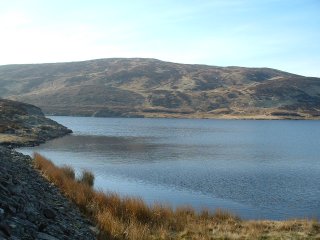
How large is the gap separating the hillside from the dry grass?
140 ft

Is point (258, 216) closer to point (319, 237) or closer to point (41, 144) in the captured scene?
point (319, 237)

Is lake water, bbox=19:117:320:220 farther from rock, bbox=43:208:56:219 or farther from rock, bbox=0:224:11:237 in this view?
rock, bbox=0:224:11:237

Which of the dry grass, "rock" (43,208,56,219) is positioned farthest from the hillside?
"rock" (43,208,56,219)

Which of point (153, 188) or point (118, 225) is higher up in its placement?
point (118, 225)

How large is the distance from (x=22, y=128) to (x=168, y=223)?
65186mm

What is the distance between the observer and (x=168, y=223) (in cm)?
2089

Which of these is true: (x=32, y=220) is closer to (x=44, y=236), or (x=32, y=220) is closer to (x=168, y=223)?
(x=44, y=236)

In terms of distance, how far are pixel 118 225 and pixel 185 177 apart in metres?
28.4

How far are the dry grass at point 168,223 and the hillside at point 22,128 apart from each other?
42821 millimetres

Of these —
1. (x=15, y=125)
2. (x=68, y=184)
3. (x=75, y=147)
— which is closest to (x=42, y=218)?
(x=68, y=184)

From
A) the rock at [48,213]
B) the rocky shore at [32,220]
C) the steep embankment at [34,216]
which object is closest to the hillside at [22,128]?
the steep embankment at [34,216]

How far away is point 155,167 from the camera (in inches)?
2069

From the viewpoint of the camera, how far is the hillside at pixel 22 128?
2682 inches

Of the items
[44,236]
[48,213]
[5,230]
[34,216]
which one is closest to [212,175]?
[48,213]
